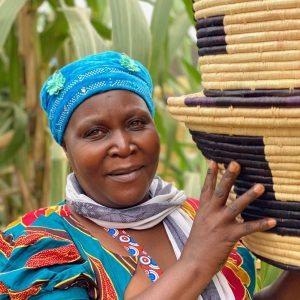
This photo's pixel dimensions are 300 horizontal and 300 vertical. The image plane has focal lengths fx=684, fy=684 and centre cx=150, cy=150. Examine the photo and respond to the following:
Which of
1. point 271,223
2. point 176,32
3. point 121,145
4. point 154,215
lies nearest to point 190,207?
Answer: point 154,215

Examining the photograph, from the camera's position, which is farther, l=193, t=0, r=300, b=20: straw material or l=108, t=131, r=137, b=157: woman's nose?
l=108, t=131, r=137, b=157: woman's nose

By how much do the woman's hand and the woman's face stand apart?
0.42 ft

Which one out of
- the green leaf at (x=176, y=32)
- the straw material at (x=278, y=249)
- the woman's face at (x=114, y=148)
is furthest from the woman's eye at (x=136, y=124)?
the green leaf at (x=176, y=32)

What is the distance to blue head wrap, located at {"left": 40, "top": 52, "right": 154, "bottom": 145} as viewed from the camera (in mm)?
855

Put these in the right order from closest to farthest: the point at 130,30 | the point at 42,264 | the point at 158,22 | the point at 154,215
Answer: the point at 42,264 → the point at 154,215 → the point at 130,30 → the point at 158,22

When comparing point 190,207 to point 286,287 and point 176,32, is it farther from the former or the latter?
point 176,32

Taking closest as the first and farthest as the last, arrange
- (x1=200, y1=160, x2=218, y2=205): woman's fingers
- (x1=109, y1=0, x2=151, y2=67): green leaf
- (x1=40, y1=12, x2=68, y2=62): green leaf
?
(x1=200, y1=160, x2=218, y2=205): woman's fingers < (x1=109, y1=0, x2=151, y2=67): green leaf < (x1=40, y1=12, x2=68, y2=62): green leaf

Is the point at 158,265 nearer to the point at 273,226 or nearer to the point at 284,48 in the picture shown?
the point at 273,226

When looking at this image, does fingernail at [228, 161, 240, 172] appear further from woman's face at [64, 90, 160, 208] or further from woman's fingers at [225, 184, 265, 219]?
woman's face at [64, 90, 160, 208]

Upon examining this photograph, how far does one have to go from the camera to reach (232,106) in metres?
0.67

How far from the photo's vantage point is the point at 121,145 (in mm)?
823

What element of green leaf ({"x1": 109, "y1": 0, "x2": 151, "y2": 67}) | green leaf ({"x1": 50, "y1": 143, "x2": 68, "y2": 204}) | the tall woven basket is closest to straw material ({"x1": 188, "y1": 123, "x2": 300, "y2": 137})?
the tall woven basket

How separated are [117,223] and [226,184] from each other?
206 millimetres

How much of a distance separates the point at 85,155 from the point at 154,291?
0.63ft
